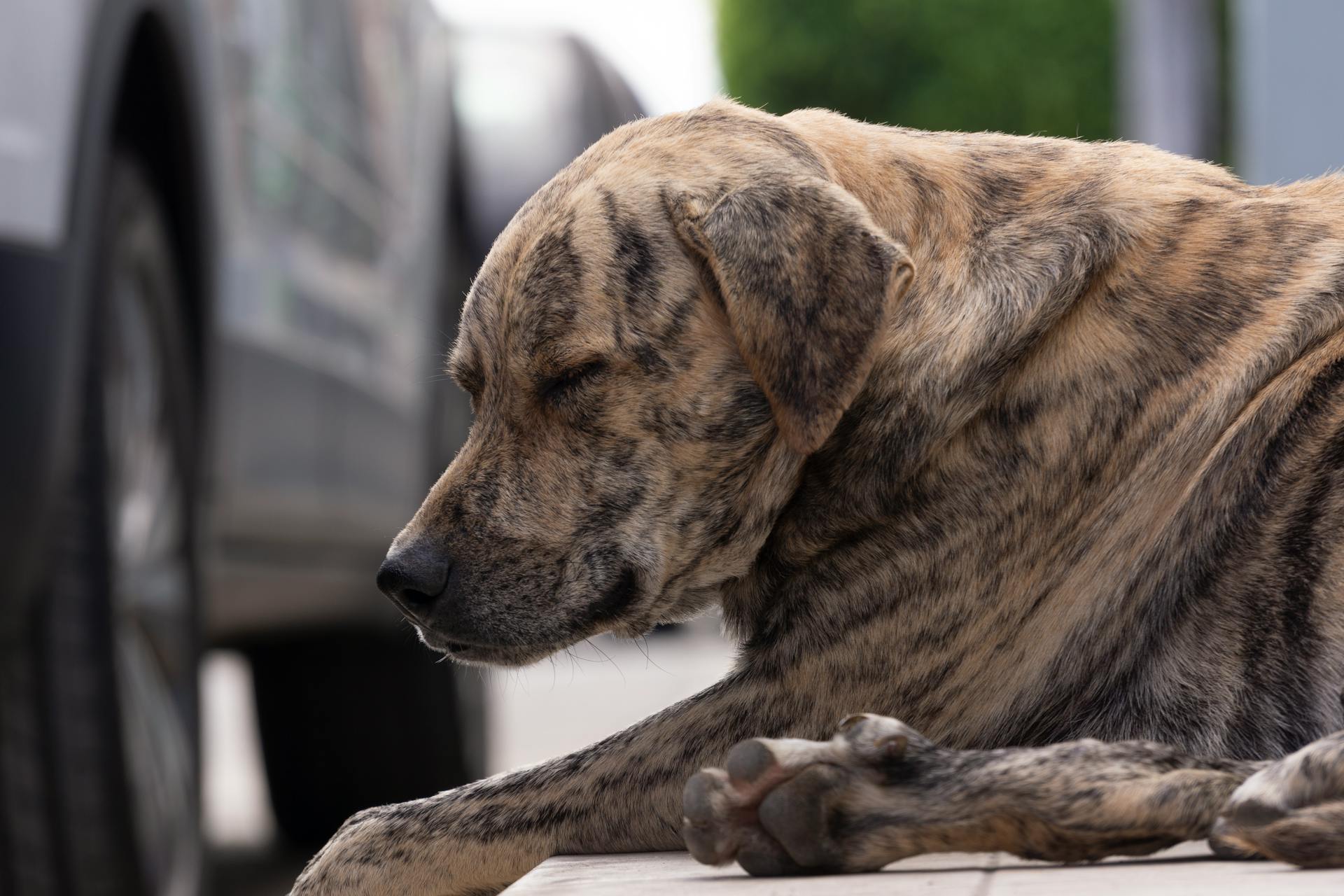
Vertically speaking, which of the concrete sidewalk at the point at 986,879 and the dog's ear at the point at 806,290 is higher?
the dog's ear at the point at 806,290

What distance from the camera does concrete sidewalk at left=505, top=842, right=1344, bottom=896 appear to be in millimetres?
1986

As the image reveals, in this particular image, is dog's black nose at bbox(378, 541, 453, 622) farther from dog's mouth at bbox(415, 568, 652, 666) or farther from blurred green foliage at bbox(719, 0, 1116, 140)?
blurred green foliage at bbox(719, 0, 1116, 140)

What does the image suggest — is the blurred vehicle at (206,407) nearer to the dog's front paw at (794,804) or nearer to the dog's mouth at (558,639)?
the dog's mouth at (558,639)

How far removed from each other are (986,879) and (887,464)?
76 cm

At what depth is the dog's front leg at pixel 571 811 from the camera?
2.71m

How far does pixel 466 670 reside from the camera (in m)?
6.79

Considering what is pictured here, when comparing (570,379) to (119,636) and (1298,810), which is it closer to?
(1298,810)

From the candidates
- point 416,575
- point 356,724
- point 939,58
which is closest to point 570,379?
point 416,575

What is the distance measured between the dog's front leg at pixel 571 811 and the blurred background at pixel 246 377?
0.67 metres

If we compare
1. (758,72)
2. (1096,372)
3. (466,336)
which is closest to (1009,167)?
(1096,372)

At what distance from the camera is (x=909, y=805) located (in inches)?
89.1

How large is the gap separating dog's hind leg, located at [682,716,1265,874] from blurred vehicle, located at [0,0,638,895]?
157cm

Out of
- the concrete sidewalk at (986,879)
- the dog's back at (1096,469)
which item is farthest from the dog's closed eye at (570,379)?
the concrete sidewalk at (986,879)

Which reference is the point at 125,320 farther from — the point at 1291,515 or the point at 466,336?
the point at 1291,515
